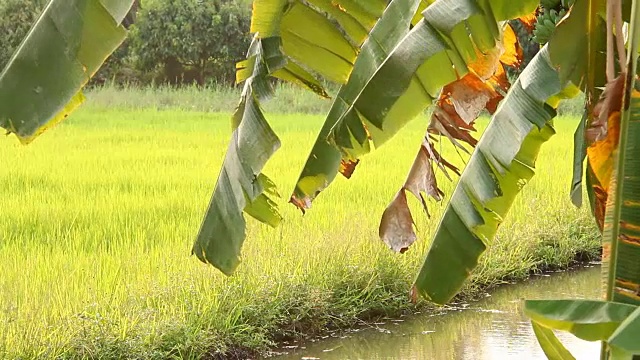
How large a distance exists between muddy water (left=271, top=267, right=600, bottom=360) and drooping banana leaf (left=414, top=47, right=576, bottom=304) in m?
1.87

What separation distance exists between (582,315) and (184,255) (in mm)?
2967

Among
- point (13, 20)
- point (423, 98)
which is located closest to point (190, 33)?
point (13, 20)

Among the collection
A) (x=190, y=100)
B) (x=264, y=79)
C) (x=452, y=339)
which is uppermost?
(x=264, y=79)

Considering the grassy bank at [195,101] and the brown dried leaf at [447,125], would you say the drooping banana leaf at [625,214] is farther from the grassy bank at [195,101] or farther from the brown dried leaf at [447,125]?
the grassy bank at [195,101]

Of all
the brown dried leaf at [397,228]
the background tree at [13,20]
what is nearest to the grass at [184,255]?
the brown dried leaf at [397,228]

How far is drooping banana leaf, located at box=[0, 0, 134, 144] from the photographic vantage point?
1.16 metres

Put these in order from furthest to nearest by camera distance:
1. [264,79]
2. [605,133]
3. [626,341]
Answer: [264,79] < [605,133] < [626,341]

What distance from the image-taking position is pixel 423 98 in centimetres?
146

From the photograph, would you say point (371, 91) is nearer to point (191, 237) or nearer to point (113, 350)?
point (113, 350)

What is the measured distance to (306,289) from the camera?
11.9ft

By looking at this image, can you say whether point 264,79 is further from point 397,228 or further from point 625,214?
point 625,214

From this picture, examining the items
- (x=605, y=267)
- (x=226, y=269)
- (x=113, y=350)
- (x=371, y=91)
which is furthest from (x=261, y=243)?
(x=605, y=267)

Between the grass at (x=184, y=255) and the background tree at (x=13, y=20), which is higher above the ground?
the grass at (x=184, y=255)

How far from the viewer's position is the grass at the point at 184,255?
3.12 meters
